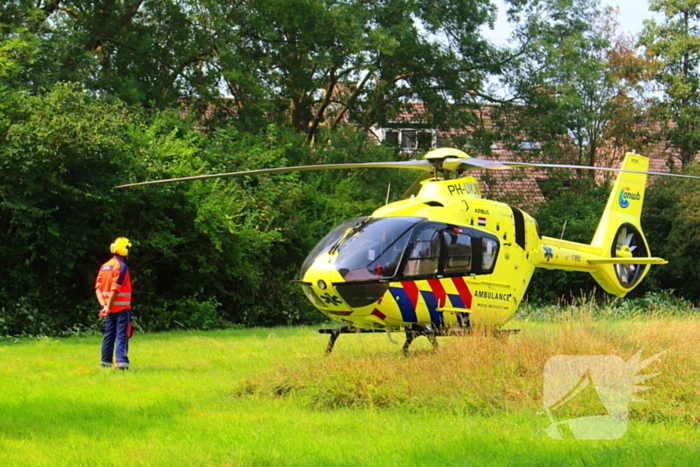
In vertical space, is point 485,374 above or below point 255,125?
below

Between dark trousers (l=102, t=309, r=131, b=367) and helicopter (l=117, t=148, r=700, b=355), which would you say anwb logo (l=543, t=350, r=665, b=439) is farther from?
dark trousers (l=102, t=309, r=131, b=367)

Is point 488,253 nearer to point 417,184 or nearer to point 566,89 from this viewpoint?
point 417,184

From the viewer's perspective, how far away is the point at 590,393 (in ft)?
25.2

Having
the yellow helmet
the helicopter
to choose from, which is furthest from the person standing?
the helicopter

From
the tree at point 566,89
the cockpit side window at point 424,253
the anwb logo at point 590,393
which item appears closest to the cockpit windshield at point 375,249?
the cockpit side window at point 424,253

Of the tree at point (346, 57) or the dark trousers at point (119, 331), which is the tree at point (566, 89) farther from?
the dark trousers at point (119, 331)

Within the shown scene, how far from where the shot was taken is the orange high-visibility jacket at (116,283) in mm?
10547

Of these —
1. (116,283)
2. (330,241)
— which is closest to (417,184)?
(330,241)

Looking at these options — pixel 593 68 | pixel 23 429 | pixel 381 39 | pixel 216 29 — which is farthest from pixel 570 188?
pixel 23 429

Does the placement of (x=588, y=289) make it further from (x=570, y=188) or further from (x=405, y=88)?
(x=405, y=88)

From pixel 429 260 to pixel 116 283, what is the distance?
14.2 ft

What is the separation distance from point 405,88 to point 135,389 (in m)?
21.2

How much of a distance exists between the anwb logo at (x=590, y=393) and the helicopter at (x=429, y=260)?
1.86 metres

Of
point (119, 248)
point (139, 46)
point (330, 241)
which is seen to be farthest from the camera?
point (139, 46)
